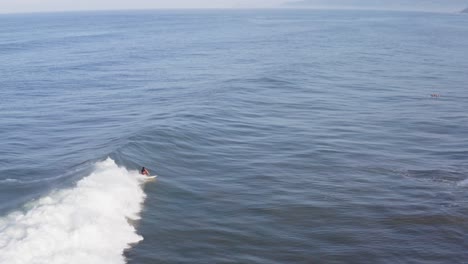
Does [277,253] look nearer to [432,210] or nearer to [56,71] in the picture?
[432,210]

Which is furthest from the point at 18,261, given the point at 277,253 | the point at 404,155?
the point at 404,155

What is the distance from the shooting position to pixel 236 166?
1245 inches

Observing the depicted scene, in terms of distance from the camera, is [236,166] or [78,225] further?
[236,166]

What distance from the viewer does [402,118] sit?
4272cm

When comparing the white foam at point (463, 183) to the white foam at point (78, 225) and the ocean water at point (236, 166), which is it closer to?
the ocean water at point (236, 166)

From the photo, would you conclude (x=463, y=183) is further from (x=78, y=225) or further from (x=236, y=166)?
(x=78, y=225)

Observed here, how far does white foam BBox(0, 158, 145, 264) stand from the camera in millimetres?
20672

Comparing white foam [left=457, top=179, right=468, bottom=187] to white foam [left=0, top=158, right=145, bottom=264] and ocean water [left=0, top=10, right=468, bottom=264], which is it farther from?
white foam [left=0, top=158, right=145, bottom=264]

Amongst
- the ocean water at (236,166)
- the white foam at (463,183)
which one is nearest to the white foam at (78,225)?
the ocean water at (236,166)

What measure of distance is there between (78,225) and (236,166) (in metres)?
11.0

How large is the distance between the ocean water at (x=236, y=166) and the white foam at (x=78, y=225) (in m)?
0.08

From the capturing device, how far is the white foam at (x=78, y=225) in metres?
20.7

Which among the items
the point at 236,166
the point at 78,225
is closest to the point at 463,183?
the point at 236,166

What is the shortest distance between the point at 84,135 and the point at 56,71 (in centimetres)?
3520
